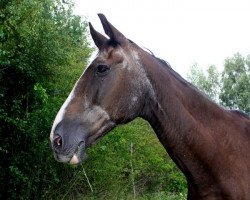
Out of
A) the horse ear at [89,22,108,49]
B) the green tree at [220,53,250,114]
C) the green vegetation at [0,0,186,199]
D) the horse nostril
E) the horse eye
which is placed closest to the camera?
the horse nostril

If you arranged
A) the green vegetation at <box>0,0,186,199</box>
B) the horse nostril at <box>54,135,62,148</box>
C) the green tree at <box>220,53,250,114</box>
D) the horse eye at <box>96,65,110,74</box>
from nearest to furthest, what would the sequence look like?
the horse nostril at <box>54,135,62,148</box> → the horse eye at <box>96,65,110,74</box> → the green vegetation at <box>0,0,186,199</box> → the green tree at <box>220,53,250,114</box>

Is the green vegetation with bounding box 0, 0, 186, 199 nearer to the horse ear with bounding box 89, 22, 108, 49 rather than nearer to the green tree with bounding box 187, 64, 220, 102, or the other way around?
the horse ear with bounding box 89, 22, 108, 49

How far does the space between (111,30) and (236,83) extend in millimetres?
38399

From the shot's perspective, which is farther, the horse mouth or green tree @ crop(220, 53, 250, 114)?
green tree @ crop(220, 53, 250, 114)

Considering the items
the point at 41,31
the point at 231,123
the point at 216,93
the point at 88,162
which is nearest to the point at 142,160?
the point at 88,162

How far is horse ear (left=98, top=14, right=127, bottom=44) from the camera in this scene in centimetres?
369

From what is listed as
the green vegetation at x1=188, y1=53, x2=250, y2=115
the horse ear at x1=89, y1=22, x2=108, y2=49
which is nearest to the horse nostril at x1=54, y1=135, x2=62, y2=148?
the horse ear at x1=89, y1=22, x2=108, y2=49

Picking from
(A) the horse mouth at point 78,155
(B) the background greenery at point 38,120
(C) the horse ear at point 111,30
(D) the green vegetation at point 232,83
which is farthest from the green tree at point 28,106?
(D) the green vegetation at point 232,83

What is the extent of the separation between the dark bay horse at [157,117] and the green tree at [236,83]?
116ft

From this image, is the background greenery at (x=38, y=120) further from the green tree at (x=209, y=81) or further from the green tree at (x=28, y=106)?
the green tree at (x=209, y=81)

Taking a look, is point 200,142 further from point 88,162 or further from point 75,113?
point 88,162

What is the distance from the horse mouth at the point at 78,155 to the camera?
345 centimetres

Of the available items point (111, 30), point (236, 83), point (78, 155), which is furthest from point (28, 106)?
point (236, 83)

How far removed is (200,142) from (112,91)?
0.80m
